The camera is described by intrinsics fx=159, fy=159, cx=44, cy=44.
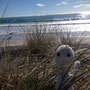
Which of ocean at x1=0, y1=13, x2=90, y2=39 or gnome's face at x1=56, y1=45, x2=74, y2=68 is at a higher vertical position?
gnome's face at x1=56, y1=45, x2=74, y2=68

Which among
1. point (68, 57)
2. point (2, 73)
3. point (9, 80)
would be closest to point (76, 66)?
point (68, 57)

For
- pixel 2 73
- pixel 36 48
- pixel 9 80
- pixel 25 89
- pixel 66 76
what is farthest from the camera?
pixel 36 48

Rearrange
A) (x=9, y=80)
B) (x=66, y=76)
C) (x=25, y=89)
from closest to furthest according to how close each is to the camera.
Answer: (x=25, y=89) < (x=66, y=76) < (x=9, y=80)

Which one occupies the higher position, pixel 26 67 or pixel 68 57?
pixel 68 57

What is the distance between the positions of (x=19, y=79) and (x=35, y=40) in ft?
5.59

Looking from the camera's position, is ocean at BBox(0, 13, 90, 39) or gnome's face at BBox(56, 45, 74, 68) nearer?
gnome's face at BBox(56, 45, 74, 68)

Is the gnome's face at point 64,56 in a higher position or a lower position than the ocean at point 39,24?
higher

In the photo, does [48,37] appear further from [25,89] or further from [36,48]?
[25,89]

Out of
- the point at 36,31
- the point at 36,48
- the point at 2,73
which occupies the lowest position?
the point at 36,48

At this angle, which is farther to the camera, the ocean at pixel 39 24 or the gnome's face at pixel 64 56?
the ocean at pixel 39 24

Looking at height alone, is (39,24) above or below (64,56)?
below

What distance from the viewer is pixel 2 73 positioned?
1561 mm

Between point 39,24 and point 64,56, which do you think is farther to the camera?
point 39,24

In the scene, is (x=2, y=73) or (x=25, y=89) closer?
(x=25, y=89)
